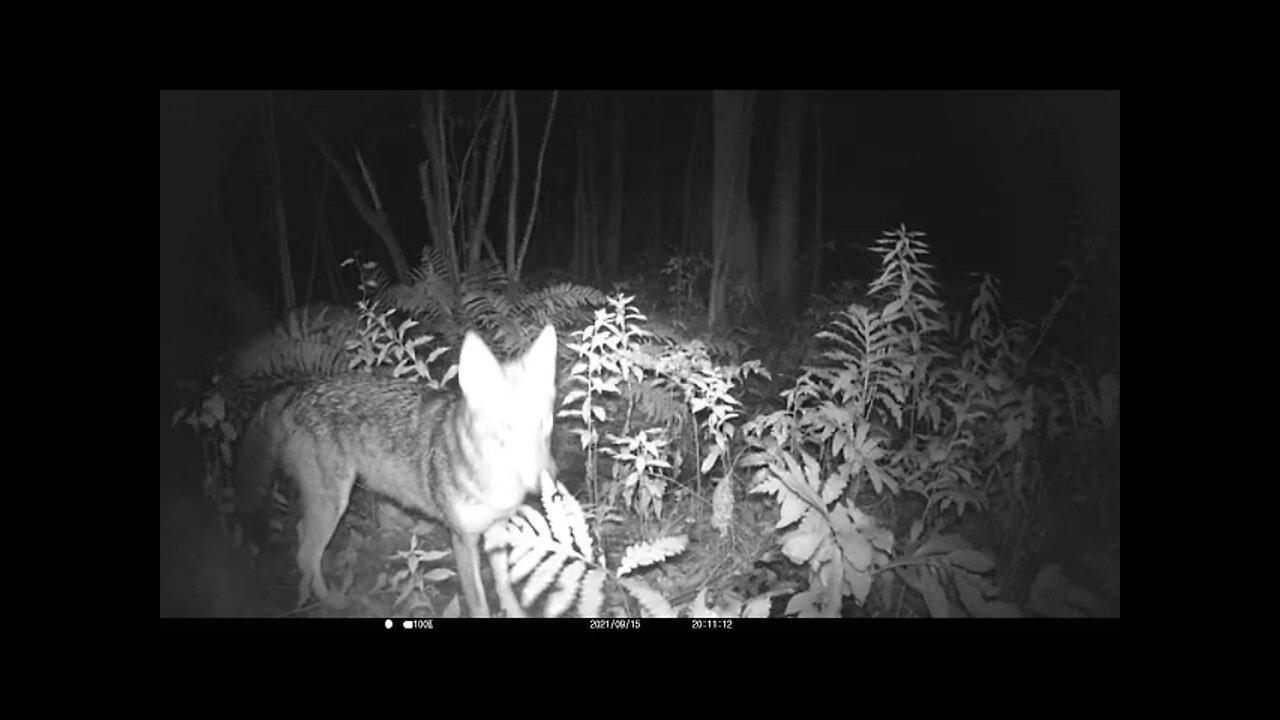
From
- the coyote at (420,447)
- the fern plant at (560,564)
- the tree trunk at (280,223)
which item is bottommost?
the fern plant at (560,564)

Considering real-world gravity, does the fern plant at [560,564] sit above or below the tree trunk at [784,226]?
below

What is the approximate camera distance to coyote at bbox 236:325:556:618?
3545 mm

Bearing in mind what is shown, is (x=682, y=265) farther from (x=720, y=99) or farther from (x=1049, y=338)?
(x=1049, y=338)

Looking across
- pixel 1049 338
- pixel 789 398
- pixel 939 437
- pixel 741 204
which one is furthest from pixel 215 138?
pixel 1049 338

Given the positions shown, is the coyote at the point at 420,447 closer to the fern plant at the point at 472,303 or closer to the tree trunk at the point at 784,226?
the fern plant at the point at 472,303

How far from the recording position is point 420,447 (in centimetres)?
358

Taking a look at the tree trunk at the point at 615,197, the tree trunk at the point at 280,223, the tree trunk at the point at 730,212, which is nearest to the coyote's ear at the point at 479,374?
the tree trunk at the point at 615,197

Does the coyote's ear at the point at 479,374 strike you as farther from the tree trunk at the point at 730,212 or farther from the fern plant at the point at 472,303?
the tree trunk at the point at 730,212

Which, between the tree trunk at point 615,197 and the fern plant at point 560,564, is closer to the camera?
the fern plant at point 560,564

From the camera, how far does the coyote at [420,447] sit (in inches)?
140

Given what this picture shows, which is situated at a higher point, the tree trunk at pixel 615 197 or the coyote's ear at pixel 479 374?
the tree trunk at pixel 615 197

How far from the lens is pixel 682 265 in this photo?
3838 millimetres

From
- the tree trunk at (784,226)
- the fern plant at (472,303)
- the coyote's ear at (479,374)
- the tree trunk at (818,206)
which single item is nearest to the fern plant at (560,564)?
the coyote's ear at (479,374)

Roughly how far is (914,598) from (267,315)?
3.06 meters
